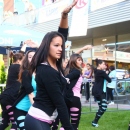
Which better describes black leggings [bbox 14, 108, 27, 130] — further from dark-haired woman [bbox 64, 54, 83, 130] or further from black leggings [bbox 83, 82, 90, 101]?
black leggings [bbox 83, 82, 90, 101]

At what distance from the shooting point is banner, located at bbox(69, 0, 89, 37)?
8.48 m

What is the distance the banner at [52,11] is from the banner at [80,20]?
6.37 m

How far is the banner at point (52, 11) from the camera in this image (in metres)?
15.7

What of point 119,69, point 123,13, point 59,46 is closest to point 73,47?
point 119,69

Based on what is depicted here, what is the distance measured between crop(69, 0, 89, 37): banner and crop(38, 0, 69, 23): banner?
6.37 metres

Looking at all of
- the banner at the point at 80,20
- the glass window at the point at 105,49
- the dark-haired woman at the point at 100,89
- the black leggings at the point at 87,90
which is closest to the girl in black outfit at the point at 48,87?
the dark-haired woman at the point at 100,89

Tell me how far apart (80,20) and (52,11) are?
27.8 feet

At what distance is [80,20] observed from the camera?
8.58 m

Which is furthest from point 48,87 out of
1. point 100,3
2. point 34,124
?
point 100,3

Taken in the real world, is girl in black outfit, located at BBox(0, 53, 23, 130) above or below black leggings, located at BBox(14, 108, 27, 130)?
above

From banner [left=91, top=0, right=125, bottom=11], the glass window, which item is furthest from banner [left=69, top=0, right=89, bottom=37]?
the glass window

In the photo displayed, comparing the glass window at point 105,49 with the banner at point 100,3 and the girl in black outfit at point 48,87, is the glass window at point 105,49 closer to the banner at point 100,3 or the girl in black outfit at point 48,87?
the banner at point 100,3

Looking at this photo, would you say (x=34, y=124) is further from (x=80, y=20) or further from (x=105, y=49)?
(x=105, y=49)

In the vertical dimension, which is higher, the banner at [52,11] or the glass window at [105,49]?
the banner at [52,11]
